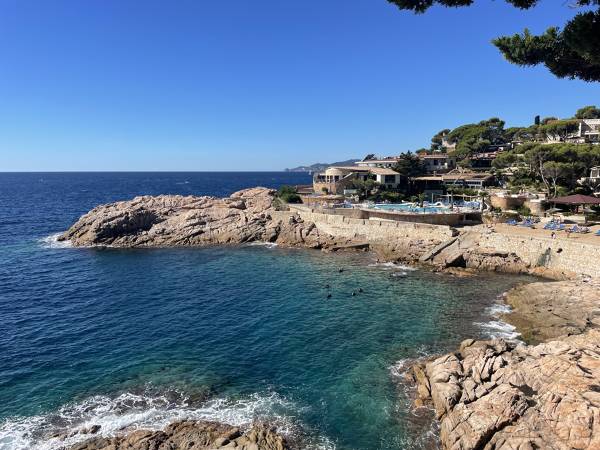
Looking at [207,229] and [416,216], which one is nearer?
[416,216]

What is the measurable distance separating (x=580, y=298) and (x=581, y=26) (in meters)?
24.2

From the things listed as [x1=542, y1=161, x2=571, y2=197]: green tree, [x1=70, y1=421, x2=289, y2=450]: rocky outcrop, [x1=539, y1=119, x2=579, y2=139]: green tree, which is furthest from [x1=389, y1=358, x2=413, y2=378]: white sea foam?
[x1=539, y1=119, x2=579, y2=139]: green tree

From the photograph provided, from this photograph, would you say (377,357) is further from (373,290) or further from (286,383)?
(373,290)

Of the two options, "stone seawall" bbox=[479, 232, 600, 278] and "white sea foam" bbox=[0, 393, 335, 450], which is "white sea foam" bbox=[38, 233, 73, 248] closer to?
"white sea foam" bbox=[0, 393, 335, 450]

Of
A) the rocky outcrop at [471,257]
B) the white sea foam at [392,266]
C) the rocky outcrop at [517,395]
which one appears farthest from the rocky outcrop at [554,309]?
the white sea foam at [392,266]

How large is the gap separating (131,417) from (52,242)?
50.2 meters

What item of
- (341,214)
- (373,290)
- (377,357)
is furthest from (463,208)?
(377,357)

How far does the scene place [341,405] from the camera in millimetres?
20625

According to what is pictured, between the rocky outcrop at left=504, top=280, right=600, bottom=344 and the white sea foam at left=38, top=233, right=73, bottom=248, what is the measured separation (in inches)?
2216

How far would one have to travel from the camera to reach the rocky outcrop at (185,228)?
192 ft

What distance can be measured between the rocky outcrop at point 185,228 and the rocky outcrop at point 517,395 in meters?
34.6

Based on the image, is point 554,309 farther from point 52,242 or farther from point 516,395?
point 52,242

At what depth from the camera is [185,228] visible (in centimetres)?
6081

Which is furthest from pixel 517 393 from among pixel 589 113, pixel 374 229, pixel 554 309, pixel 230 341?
pixel 589 113
